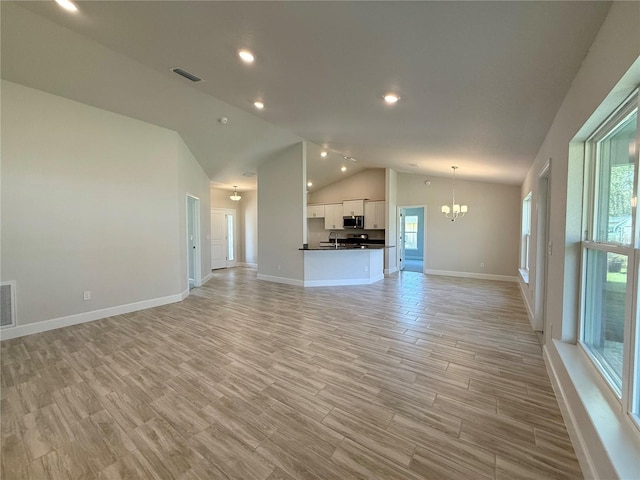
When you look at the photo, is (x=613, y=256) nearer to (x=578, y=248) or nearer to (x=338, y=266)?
(x=578, y=248)

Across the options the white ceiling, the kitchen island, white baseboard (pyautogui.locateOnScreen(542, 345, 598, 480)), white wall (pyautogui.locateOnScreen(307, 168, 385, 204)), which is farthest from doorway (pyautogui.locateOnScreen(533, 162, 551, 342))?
white wall (pyautogui.locateOnScreen(307, 168, 385, 204))

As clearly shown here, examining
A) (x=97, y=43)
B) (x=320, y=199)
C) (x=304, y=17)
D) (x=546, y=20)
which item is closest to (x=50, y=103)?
(x=97, y=43)

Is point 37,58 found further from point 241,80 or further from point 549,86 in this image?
point 549,86

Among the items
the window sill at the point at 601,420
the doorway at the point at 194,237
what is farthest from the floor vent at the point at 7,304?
the window sill at the point at 601,420

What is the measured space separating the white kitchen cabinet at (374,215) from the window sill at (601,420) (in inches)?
252

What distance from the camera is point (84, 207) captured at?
3.95 m

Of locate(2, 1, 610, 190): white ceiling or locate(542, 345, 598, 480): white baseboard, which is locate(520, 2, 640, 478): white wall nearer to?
locate(542, 345, 598, 480): white baseboard

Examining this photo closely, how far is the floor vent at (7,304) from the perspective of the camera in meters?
3.35

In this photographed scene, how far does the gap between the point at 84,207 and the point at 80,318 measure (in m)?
1.58

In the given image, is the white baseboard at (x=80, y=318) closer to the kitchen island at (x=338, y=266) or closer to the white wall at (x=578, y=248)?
the kitchen island at (x=338, y=266)

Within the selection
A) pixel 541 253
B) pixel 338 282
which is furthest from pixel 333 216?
pixel 541 253

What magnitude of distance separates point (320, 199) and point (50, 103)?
7079 mm

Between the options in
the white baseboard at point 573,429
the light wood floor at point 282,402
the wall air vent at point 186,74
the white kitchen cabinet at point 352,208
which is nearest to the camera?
the white baseboard at point 573,429

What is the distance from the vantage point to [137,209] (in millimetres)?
4500
